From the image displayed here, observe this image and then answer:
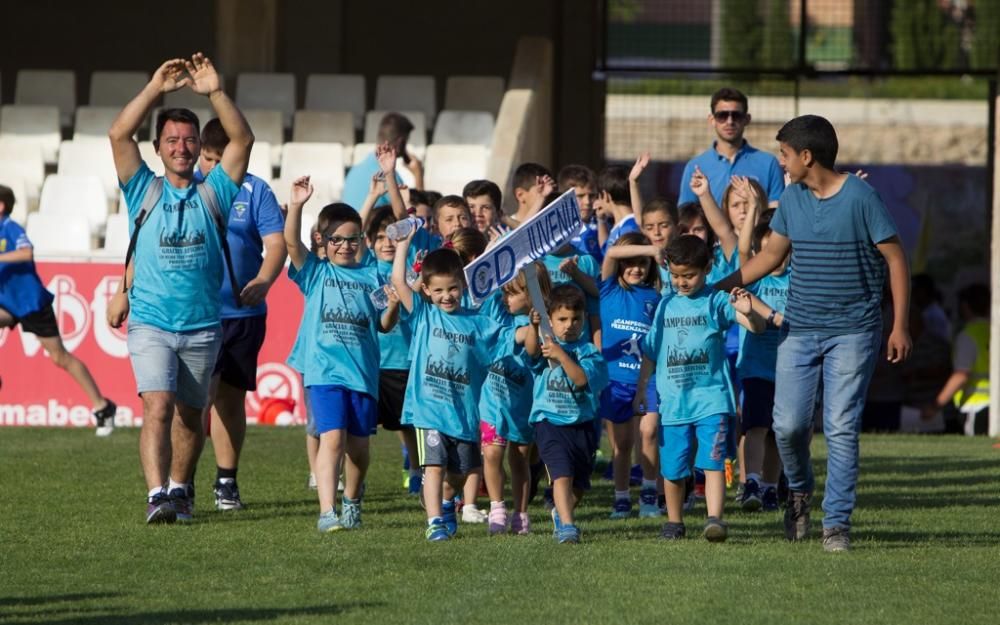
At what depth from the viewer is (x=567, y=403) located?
8.91 meters

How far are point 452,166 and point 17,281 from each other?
16.5 ft

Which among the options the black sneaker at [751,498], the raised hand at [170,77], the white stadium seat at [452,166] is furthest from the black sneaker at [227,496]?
the white stadium seat at [452,166]

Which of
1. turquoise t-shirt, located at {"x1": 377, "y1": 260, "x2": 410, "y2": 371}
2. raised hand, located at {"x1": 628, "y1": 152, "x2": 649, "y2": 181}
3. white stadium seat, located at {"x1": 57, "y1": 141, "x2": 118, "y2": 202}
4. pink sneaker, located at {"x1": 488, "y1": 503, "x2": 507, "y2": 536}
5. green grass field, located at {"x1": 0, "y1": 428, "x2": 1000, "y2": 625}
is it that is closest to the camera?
green grass field, located at {"x1": 0, "y1": 428, "x2": 1000, "y2": 625}

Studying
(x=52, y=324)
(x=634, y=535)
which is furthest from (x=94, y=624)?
(x=52, y=324)

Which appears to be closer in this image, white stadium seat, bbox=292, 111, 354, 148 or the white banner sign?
the white banner sign

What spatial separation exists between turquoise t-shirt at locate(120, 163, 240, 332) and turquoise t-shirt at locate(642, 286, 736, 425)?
7.29 ft

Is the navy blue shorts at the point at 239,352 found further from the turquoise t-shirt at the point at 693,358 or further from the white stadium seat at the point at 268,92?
the white stadium seat at the point at 268,92

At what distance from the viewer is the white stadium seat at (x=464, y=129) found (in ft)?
61.3

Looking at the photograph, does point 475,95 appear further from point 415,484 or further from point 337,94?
point 415,484

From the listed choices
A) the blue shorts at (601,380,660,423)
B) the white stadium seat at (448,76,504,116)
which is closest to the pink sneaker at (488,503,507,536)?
the blue shorts at (601,380,660,423)

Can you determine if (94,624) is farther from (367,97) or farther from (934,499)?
(367,97)

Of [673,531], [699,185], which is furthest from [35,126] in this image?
[673,531]

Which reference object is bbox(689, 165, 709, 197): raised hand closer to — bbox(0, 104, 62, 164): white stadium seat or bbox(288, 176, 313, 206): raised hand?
bbox(288, 176, 313, 206): raised hand

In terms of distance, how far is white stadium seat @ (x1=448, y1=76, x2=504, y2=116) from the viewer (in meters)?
19.9
